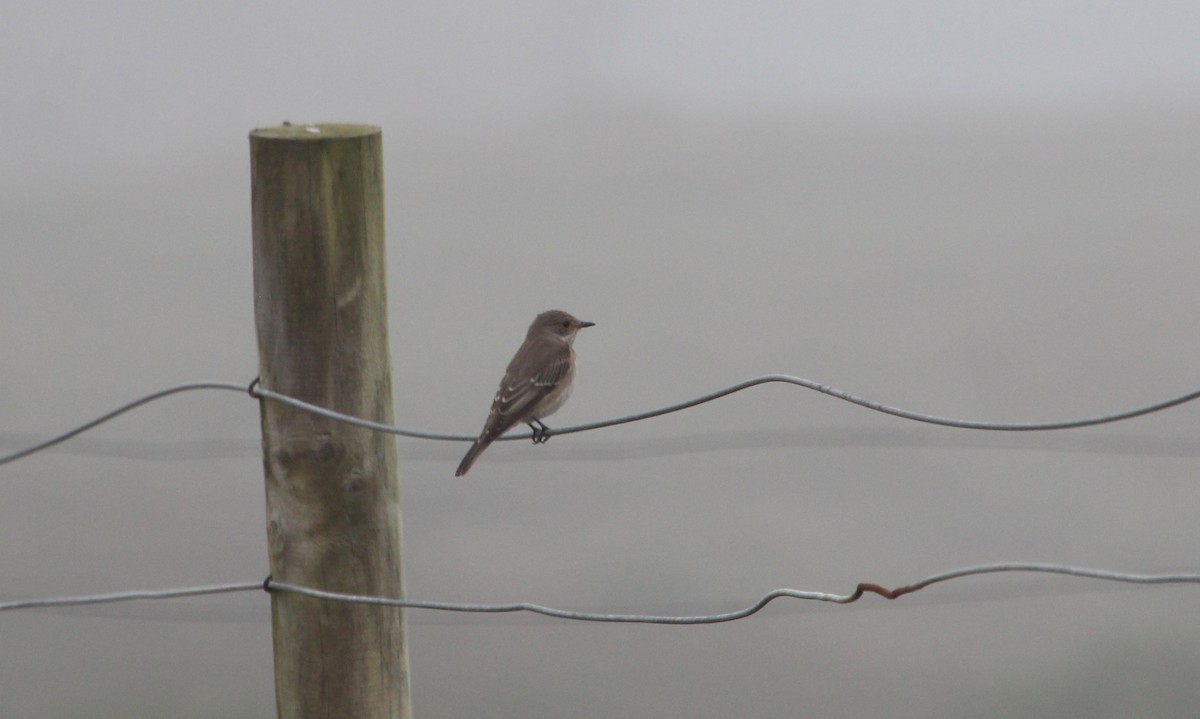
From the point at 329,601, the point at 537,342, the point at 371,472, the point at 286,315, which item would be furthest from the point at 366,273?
the point at 537,342

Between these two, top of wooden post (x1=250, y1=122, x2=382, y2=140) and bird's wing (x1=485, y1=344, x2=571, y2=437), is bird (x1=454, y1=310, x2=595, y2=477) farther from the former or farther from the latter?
top of wooden post (x1=250, y1=122, x2=382, y2=140)

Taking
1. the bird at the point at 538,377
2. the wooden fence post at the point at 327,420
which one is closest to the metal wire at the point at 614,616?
the wooden fence post at the point at 327,420

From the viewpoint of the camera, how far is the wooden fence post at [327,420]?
12.1 feet

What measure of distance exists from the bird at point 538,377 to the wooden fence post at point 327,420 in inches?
73.1

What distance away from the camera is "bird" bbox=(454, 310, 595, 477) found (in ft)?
20.4

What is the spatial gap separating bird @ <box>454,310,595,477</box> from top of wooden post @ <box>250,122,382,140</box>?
212 cm

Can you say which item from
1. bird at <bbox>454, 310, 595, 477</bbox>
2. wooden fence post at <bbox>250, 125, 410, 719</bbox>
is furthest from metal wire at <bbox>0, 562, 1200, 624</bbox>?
bird at <bbox>454, 310, 595, 477</bbox>

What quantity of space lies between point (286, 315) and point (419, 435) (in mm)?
488

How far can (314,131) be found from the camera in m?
3.77

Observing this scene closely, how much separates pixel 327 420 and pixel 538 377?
2.80 meters

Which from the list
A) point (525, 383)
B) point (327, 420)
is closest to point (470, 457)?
point (525, 383)

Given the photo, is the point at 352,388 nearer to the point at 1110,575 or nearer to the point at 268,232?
the point at 268,232

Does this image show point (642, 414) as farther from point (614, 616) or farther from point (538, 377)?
point (538, 377)

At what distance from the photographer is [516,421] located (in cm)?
626
